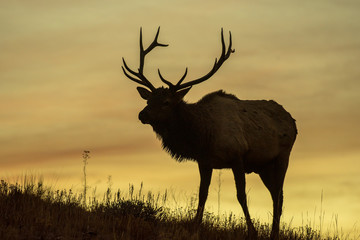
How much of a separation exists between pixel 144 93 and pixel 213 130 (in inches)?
57.5

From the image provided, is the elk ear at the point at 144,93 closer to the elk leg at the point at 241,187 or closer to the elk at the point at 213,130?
the elk at the point at 213,130

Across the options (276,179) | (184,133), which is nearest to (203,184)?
(184,133)

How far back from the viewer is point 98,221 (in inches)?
385

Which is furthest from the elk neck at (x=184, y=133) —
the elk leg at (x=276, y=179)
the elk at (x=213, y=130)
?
the elk leg at (x=276, y=179)

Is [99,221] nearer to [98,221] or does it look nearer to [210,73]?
[98,221]

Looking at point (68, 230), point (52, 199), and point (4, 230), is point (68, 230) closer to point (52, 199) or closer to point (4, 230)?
point (4, 230)

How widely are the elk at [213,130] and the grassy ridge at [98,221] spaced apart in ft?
1.26

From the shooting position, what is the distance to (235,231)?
11.0 m

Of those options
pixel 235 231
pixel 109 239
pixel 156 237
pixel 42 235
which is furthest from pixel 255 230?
pixel 42 235

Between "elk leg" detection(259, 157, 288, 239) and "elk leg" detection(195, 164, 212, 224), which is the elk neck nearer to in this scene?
"elk leg" detection(195, 164, 212, 224)

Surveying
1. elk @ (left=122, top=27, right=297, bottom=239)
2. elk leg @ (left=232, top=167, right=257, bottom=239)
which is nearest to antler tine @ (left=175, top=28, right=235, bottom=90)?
elk @ (left=122, top=27, right=297, bottom=239)

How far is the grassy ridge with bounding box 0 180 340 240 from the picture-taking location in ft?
30.0

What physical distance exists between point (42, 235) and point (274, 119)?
5.84m

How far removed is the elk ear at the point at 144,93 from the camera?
11.9m
